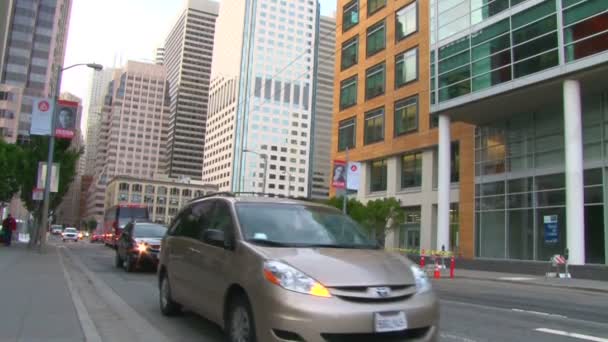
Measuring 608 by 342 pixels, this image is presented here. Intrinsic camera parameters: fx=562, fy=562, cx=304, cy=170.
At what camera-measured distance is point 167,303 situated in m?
8.16

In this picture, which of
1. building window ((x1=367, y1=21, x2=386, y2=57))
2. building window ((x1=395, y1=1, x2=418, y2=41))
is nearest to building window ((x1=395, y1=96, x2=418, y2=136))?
building window ((x1=395, y1=1, x2=418, y2=41))

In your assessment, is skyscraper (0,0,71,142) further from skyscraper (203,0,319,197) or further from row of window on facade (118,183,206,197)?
skyscraper (203,0,319,197)

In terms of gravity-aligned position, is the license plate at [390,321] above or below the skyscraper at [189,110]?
below

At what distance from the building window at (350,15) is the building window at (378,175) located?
1327cm

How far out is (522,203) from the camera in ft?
102

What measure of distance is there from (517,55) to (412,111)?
1203 centimetres

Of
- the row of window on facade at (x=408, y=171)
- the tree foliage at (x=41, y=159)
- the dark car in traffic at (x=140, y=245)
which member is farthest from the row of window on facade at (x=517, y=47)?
the tree foliage at (x=41, y=159)

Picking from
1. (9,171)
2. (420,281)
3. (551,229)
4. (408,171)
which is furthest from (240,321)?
(408,171)

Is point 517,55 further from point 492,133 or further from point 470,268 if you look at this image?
point 470,268

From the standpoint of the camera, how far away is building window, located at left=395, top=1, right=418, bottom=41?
134ft

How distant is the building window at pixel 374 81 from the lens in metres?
44.6

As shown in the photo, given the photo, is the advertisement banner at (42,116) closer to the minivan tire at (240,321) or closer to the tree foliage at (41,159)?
the tree foliage at (41,159)

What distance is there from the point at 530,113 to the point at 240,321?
98.2 feet

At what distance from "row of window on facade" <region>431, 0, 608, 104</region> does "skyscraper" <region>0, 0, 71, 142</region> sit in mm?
101001
